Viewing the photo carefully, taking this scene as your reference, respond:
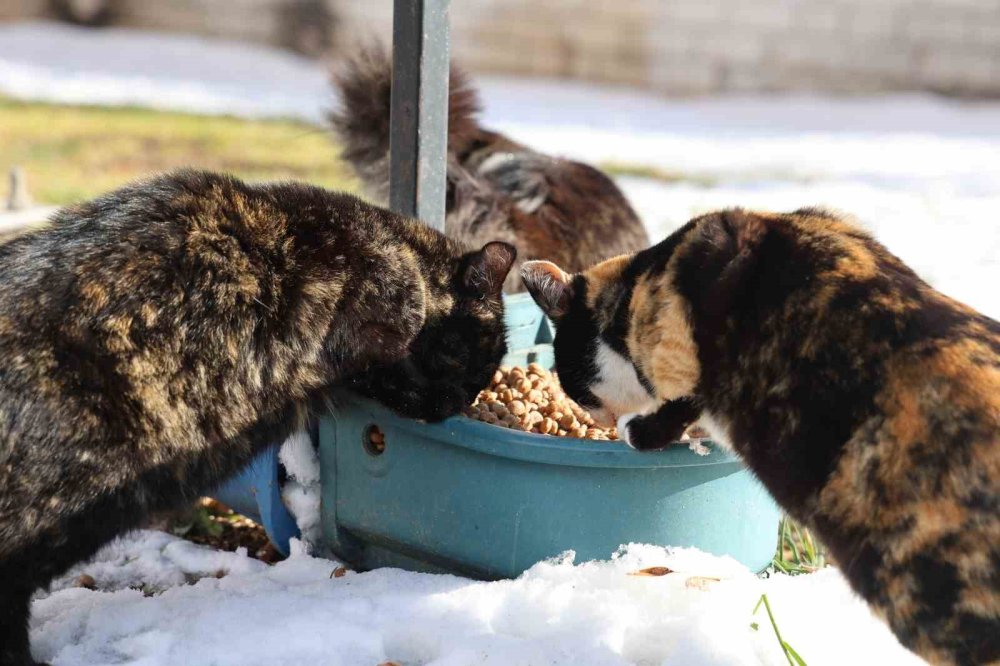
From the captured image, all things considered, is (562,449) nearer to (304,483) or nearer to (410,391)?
(410,391)

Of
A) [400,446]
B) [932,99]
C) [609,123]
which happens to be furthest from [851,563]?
[932,99]

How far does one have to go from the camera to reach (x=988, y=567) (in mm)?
2133

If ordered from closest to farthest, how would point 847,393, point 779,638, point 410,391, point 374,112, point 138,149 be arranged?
1. point 847,393
2. point 779,638
3. point 410,391
4. point 374,112
5. point 138,149

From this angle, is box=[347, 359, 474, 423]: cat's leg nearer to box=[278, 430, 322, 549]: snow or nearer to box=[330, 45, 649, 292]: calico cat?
box=[278, 430, 322, 549]: snow

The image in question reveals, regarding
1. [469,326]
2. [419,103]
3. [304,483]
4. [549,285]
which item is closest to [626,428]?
[549,285]

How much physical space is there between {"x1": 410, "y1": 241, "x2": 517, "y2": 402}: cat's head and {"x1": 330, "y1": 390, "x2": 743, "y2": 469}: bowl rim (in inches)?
10.7

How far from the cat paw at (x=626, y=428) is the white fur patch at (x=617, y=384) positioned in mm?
148

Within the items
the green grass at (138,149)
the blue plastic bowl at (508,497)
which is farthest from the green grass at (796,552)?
the green grass at (138,149)

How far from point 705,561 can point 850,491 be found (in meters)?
0.64

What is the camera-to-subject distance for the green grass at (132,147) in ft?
25.8

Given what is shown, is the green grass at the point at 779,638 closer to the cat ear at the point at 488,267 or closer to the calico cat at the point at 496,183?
the cat ear at the point at 488,267

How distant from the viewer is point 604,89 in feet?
38.0

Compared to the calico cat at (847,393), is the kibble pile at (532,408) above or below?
below

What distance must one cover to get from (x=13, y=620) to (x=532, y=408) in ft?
4.72
